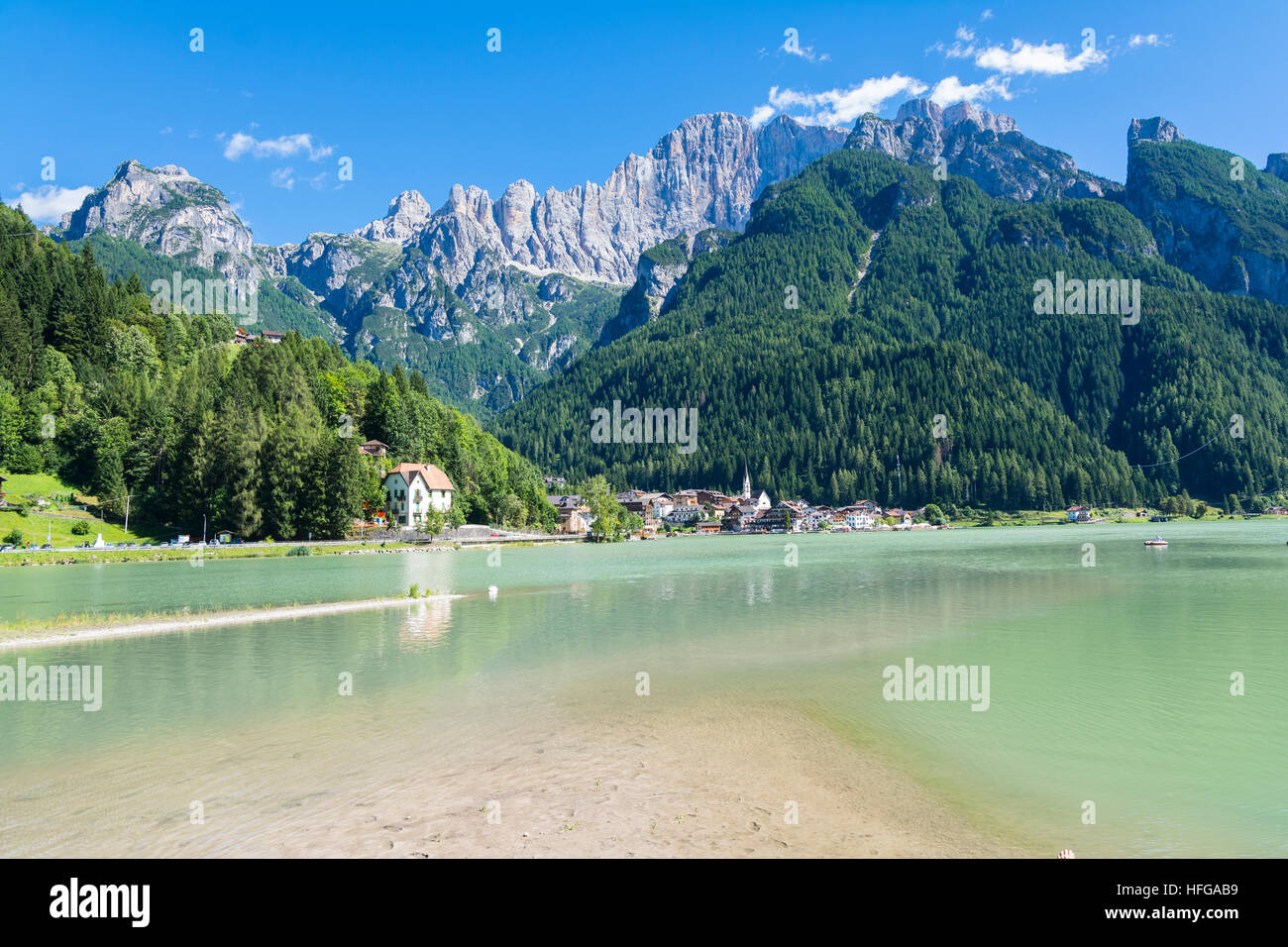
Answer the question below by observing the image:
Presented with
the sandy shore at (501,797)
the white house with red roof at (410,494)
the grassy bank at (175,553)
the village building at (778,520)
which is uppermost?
the white house with red roof at (410,494)

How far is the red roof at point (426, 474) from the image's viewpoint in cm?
11444

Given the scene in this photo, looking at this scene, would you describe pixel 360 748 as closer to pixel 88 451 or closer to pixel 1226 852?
pixel 1226 852

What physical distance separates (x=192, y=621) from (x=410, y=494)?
8281 centimetres

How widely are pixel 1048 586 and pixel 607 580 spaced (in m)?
31.1

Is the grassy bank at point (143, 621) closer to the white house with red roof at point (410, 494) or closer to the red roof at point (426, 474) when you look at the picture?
the white house with red roof at point (410, 494)

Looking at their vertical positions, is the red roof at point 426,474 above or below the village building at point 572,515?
above

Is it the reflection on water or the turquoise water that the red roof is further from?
the reflection on water

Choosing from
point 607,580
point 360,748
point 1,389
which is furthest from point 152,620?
point 1,389

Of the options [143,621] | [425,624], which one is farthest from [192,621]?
[425,624]

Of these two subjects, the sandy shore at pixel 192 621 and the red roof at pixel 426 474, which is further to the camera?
the red roof at pixel 426 474

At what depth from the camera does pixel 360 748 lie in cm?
1472

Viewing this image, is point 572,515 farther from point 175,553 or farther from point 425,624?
point 425,624

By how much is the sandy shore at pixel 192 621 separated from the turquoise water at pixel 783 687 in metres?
1.43

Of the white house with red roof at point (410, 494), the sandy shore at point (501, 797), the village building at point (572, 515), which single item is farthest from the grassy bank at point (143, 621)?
the village building at point (572, 515)
